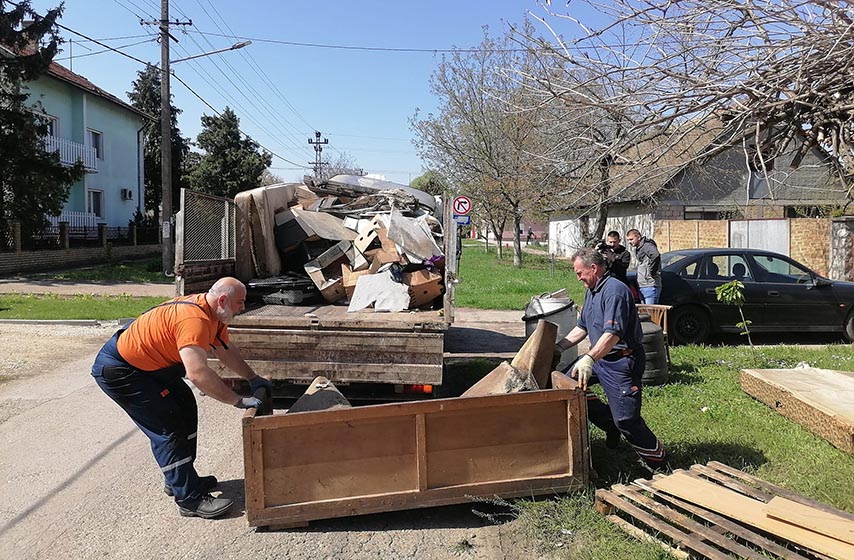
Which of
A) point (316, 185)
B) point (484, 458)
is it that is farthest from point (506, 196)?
point (484, 458)

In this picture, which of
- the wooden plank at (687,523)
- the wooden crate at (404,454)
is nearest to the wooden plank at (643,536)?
the wooden plank at (687,523)

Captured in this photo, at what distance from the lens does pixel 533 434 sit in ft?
12.8

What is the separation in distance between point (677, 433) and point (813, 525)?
216 centimetres

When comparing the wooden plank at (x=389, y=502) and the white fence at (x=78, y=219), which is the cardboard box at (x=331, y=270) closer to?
the wooden plank at (x=389, y=502)

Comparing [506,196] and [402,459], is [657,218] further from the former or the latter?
[402,459]

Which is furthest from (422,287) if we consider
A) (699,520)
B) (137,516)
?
(699,520)

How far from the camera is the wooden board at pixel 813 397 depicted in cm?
488

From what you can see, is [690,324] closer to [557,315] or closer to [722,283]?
[722,283]

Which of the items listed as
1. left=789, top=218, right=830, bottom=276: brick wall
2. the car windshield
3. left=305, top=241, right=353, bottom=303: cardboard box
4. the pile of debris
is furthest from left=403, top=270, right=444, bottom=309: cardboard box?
left=789, top=218, right=830, bottom=276: brick wall

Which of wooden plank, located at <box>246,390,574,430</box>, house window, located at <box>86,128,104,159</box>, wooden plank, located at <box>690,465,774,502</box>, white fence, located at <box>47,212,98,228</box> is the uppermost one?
house window, located at <box>86,128,104,159</box>

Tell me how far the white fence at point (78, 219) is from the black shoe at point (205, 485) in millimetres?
24319

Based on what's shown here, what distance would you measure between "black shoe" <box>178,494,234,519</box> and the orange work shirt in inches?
34.1

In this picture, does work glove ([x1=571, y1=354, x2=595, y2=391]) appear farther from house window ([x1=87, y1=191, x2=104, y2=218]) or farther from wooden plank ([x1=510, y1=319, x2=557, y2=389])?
house window ([x1=87, y1=191, x2=104, y2=218])

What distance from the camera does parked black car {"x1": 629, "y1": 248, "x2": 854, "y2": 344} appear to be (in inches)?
370
